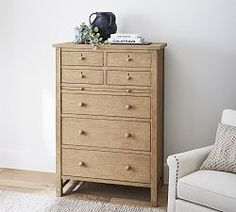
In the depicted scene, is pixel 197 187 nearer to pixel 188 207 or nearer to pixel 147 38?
pixel 188 207

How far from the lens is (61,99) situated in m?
3.50

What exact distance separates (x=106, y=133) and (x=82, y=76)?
A: 1.61ft

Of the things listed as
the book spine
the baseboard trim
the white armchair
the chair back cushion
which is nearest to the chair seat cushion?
the white armchair

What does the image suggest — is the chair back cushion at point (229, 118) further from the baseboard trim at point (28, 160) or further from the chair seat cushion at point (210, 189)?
the baseboard trim at point (28, 160)

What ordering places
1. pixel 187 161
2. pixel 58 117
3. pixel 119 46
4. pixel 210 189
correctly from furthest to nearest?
pixel 58 117, pixel 119 46, pixel 187 161, pixel 210 189

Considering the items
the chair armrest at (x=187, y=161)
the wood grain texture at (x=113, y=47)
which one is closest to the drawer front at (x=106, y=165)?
the chair armrest at (x=187, y=161)

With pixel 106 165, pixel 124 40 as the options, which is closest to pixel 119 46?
pixel 124 40

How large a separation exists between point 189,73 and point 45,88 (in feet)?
4.51

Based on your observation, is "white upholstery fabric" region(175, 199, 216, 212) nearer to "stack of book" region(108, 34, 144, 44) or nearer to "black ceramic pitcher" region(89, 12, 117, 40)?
"stack of book" region(108, 34, 144, 44)

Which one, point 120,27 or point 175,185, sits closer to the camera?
point 175,185

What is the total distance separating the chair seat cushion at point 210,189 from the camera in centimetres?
261

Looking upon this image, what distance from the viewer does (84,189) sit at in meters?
3.77

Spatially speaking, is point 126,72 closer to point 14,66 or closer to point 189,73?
point 189,73

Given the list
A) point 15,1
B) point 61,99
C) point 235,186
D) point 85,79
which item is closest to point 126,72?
point 85,79
